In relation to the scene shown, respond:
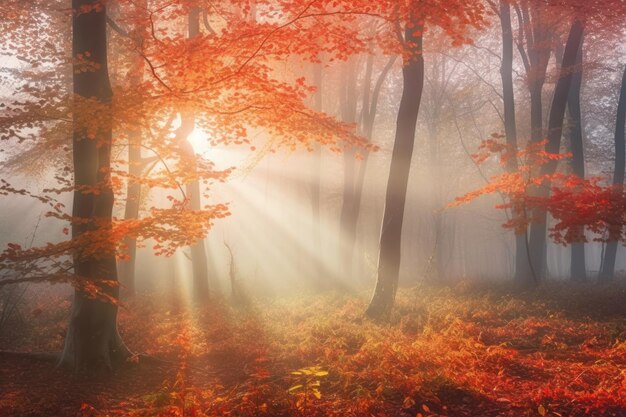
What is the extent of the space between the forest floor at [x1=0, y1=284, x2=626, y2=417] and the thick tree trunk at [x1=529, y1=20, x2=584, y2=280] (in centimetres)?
247

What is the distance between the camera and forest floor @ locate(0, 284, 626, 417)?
18.4 feet

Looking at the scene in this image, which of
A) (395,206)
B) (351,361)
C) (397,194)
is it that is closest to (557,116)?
(397,194)

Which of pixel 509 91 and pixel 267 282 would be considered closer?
pixel 509 91

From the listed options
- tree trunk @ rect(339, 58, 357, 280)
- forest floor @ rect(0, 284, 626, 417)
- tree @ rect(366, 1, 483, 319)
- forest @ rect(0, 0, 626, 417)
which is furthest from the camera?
tree trunk @ rect(339, 58, 357, 280)

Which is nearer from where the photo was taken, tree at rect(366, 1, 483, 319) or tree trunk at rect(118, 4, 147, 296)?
tree at rect(366, 1, 483, 319)

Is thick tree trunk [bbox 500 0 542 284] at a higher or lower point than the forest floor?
higher

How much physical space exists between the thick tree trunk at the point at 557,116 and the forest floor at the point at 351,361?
2469mm

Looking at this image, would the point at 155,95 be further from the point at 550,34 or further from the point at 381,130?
the point at 381,130

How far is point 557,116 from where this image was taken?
1606 cm

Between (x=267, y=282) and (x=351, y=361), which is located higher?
(x=351, y=361)

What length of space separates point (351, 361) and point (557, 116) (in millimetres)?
12872

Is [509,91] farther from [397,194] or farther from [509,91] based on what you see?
[397,194]

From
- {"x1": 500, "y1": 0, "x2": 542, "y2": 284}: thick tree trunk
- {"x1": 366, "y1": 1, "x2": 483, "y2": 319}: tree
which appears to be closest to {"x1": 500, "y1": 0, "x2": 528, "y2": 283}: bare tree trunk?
{"x1": 500, "y1": 0, "x2": 542, "y2": 284}: thick tree trunk

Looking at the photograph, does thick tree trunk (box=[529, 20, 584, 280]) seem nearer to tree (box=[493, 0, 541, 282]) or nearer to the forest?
the forest
